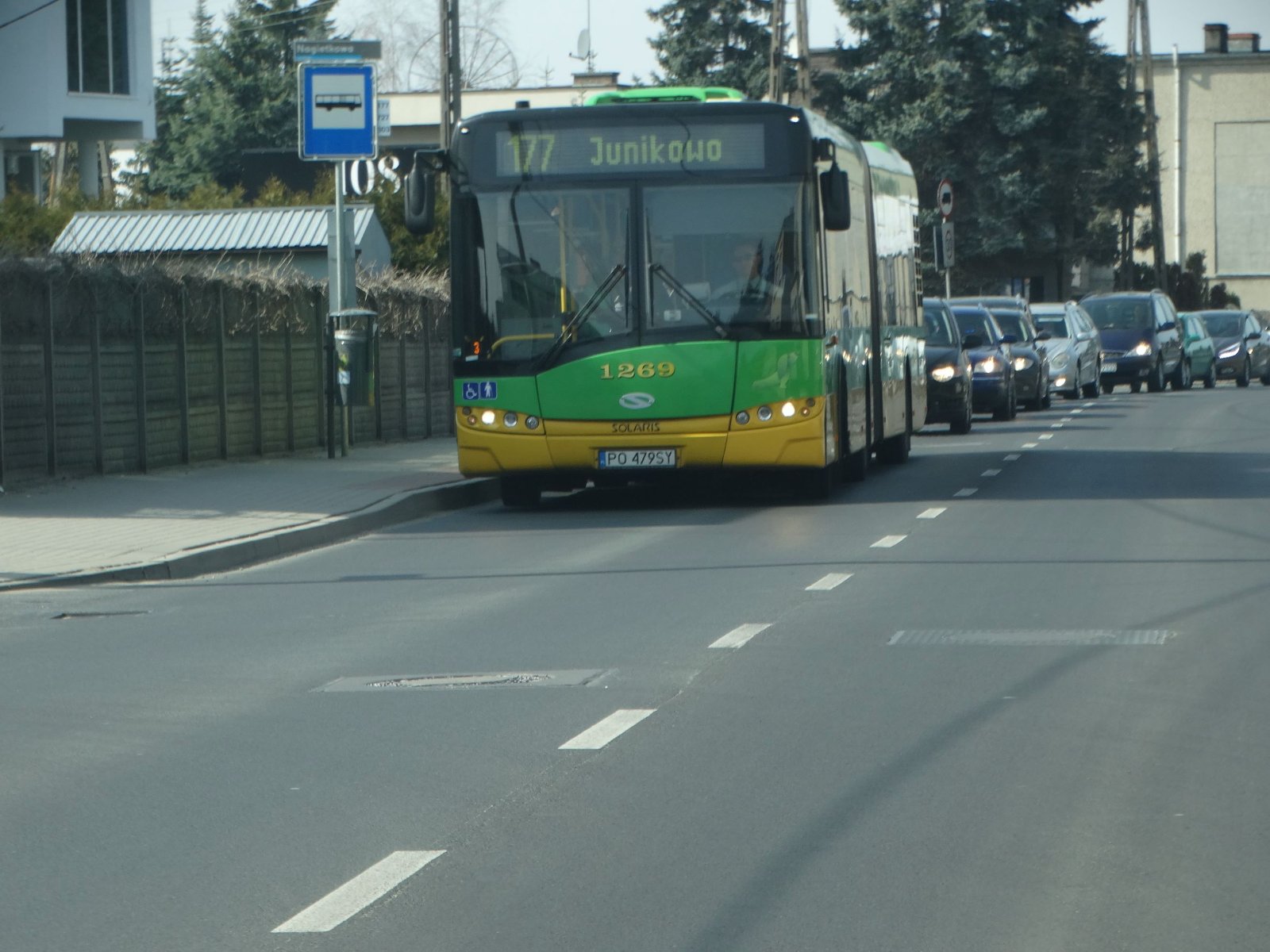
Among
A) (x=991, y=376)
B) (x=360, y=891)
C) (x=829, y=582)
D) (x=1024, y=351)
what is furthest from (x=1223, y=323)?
(x=360, y=891)

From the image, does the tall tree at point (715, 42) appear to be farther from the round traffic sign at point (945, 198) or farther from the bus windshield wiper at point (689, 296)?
the bus windshield wiper at point (689, 296)

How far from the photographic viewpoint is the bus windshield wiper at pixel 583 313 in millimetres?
17250

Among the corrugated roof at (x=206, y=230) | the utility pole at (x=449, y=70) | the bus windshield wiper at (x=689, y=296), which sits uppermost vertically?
the utility pole at (x=449, y=70)

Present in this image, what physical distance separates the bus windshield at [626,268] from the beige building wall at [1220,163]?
77.5m

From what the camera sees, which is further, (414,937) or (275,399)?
(275,399)

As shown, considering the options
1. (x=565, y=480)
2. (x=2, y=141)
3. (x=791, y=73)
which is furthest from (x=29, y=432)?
(x=791, y=73)

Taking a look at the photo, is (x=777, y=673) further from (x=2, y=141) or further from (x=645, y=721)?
(x=2, y=141)

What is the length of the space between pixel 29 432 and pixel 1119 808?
45.9 ft

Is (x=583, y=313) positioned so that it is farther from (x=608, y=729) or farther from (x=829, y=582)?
(x=608, y=729)

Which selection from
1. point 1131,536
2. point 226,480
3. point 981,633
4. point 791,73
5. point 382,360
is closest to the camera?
point 981,633

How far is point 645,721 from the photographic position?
313 inches

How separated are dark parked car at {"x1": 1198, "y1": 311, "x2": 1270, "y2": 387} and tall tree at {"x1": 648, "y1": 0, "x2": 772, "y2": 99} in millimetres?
16139

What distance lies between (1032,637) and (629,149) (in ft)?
27.9

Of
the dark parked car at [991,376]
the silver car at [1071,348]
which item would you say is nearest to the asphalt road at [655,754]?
the dark parked car at [991,376]
